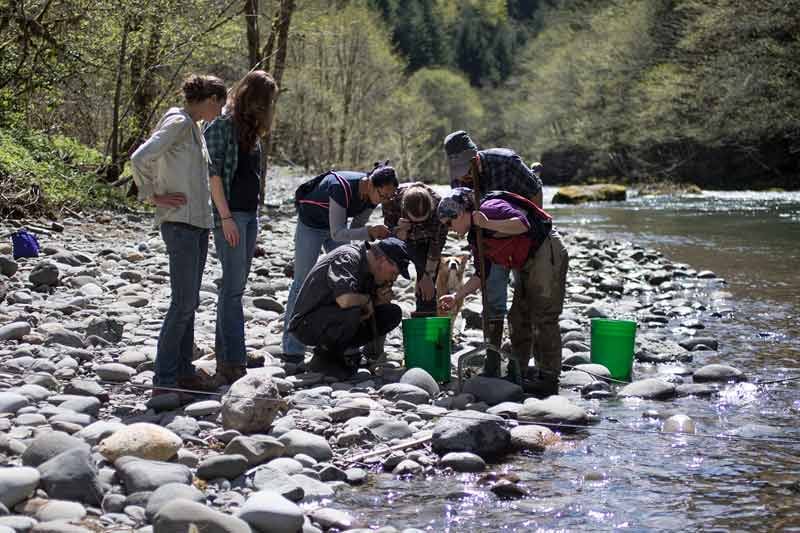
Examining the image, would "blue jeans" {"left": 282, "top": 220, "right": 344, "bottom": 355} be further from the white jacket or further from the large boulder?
the large boulder

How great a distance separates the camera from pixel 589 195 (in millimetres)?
31969


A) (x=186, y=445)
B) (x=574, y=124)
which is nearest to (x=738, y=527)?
(x=186, y=445)

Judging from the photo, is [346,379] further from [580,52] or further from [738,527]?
[580,52]

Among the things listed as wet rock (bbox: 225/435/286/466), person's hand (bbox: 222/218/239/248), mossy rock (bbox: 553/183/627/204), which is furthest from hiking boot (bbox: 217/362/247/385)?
mossy rock (bbox: 553/183/627/204)

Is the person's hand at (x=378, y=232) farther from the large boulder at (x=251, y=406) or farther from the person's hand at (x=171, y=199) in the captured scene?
the large boulder at (x=251, y=406)

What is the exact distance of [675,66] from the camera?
41625mm

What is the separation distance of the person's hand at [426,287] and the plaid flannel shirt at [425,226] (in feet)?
0.28

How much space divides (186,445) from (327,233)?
2480mm

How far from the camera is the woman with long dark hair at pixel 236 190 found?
5.31 metres

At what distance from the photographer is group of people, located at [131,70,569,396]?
5023 mm

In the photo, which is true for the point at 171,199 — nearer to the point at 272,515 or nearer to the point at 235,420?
the point at 235,420

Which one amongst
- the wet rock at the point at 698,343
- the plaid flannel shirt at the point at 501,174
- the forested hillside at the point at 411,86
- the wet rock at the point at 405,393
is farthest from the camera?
the forested hillside at the point at 411,86

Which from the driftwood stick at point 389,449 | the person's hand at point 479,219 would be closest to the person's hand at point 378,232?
the person's hand at point 479,219

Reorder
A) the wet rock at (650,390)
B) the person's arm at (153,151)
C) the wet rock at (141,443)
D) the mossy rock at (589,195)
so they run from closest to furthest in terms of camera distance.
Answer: the wet rock at (141,443) → the person's arm at (153,151) → the wet rock at (650,390) → the mossy rock at (589,195)
